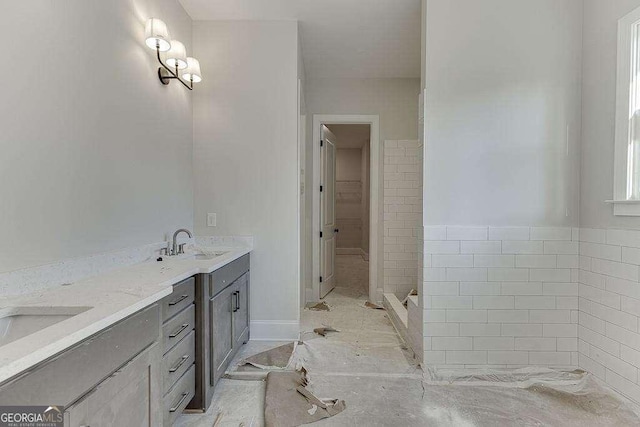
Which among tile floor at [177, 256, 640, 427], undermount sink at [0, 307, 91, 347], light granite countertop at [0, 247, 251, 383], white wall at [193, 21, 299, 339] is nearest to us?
light granite countertop at [0, 247, 251, 383]

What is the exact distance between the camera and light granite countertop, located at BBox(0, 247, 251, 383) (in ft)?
2.72

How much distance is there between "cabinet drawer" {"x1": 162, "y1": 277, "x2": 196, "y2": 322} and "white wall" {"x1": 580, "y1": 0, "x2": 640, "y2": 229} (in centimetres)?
279

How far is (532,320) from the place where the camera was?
8.18ft

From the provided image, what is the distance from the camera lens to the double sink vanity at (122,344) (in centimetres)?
88

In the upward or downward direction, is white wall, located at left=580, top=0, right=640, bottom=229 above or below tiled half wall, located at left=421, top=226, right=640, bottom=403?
above

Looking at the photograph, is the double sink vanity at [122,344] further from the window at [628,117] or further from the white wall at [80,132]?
the window at [628,117]

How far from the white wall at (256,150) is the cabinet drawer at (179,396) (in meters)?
1.13

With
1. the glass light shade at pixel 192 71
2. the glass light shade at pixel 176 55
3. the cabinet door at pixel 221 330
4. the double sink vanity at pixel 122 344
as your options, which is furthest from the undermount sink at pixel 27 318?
the glass light shade at pixel 192 71

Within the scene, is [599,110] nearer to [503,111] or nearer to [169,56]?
[503,111]

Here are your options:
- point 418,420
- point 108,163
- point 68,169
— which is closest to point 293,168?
point 108,163

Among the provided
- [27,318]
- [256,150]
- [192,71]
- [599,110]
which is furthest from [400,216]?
[27,318]

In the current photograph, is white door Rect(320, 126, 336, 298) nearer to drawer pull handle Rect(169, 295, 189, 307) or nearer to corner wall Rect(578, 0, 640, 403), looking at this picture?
drawer pull handle Rect(169, 295, 189, 307)

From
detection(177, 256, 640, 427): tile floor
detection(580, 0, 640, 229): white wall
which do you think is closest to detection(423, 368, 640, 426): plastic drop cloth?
detection(177, 256, 640, 427): tile floor

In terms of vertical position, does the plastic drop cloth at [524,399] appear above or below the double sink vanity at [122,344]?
below
